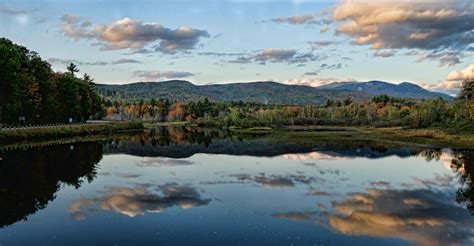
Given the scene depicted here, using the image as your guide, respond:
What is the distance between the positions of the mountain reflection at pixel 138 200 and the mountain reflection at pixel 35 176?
2.35m

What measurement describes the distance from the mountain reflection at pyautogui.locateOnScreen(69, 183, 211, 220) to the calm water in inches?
2.2

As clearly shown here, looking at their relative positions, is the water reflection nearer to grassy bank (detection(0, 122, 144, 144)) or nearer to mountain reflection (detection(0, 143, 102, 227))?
mountain reflection (detection(0, 143, 102, 227))

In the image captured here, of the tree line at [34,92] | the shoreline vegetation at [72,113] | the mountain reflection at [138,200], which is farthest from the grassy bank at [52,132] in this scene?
the mountain reflection at [138,200]

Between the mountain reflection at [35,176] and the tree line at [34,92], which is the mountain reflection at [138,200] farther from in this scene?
the tree line at [34,92]

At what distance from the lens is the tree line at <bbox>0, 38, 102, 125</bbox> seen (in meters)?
65.2

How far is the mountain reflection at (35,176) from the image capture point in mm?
22111

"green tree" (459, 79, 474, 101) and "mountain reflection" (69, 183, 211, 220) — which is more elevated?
"green tree" (459, 79, 474, 101)

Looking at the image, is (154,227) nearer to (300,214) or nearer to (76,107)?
(300,214)

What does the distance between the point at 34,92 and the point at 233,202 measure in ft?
205

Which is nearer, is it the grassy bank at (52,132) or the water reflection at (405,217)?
the water reflection at (405,217)

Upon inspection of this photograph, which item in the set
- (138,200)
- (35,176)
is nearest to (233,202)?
(138,200)

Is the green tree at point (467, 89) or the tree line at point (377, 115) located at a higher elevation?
the green tree at point (467, 89)

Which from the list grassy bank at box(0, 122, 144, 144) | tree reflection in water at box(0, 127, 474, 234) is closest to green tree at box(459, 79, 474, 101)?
tree reflection in water at box(0, 127, 474, 234)

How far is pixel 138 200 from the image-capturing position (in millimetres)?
24031
